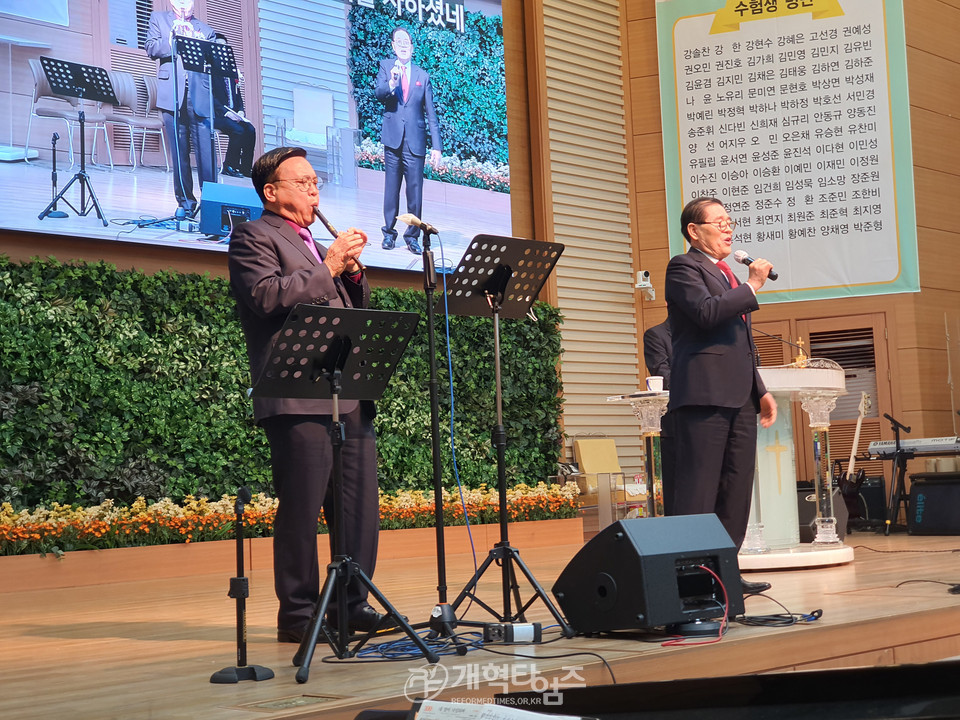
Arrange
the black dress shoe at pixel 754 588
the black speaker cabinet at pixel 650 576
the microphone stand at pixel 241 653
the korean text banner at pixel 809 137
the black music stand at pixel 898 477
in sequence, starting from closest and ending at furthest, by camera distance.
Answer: the microphone stand at pixel 241 653 < the black speaker cabinet at pixel 650 576 < the black dress shoe at pixel 754 588 < the black music stand at pixel 898 477 < the korean text banner at pixel 809 137

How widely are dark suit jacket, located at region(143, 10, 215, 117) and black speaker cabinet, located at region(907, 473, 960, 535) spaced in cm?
584

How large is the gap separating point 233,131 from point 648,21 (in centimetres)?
450

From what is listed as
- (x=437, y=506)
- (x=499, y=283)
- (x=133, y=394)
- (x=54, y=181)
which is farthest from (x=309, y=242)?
(x=54, y=181)

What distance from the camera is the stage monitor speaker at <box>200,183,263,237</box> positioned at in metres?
7.65

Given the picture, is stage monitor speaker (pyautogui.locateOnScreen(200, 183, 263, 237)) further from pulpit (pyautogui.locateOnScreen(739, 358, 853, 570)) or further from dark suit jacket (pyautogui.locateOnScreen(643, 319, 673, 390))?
pulpit (pyautogui.locateOnScreen(739, 358, 853, 570))

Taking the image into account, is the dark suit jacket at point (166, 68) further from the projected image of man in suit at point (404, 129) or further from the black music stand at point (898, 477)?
the black music stand at point (898, 477)

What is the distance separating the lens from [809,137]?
9.45m

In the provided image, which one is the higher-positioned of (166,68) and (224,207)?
(166,68)

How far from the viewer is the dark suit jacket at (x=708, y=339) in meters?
3.98

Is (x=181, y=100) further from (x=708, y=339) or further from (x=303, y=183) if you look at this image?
(x=708, y=339)

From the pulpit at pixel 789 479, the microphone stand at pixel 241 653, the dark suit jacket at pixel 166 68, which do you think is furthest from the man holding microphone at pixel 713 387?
the dark suit jacket at pixel 166 68

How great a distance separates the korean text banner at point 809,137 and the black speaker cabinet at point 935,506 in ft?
6.08

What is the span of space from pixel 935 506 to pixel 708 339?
4.77 metres

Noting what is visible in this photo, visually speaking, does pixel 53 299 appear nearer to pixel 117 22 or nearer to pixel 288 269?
pixel 117 22
